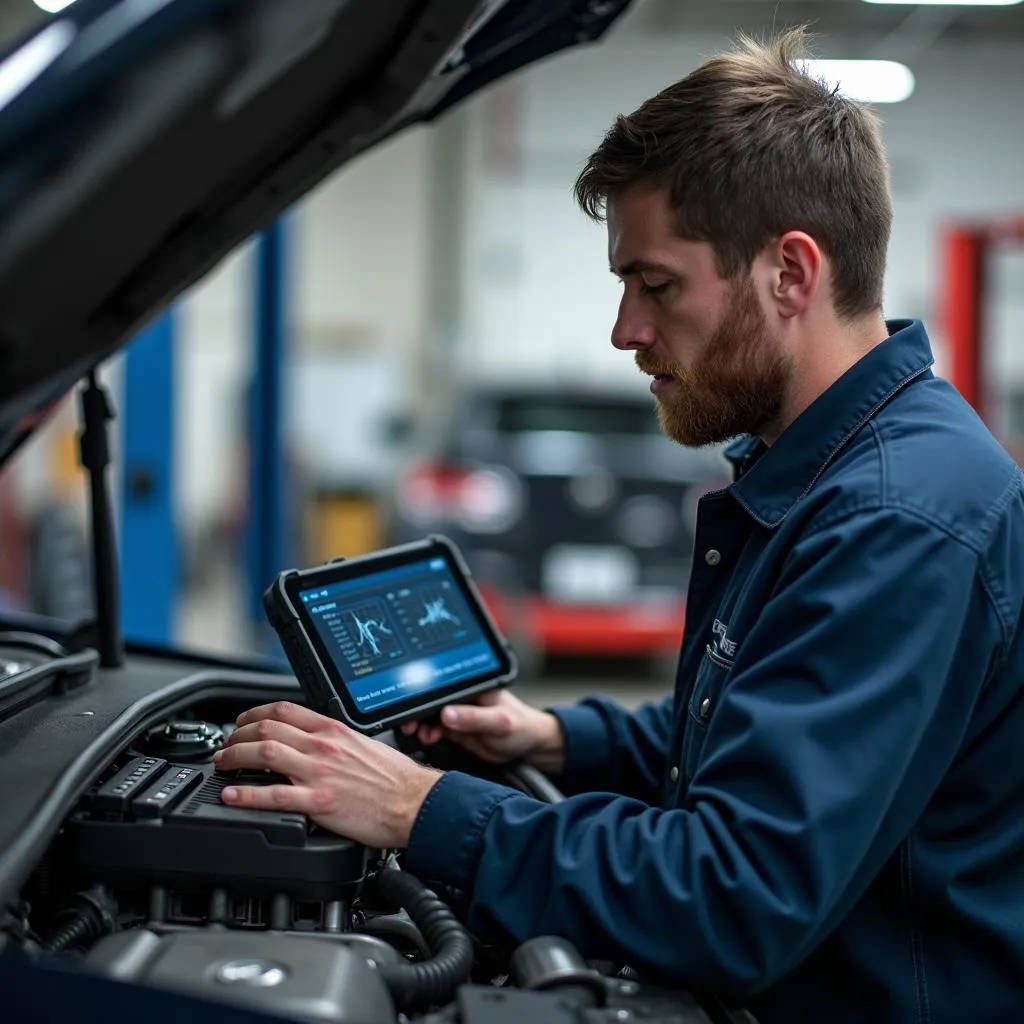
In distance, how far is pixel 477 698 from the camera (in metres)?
1.77

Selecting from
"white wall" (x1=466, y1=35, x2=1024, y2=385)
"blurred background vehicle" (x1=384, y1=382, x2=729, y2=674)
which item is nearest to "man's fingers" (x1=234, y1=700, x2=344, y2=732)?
"blurred background vehicle" (x1=384, y1=382, x2=729, y2=674)

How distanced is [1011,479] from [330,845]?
748 millimetres

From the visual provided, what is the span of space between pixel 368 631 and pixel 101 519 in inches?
21.3

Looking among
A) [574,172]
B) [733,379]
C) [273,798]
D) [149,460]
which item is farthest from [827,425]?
[574,172]

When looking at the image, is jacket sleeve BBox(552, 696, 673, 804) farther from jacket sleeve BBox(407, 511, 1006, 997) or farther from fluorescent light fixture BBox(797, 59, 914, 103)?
fluorescent light fixture BBox(797, 59, 914, 103)

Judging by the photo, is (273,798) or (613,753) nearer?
(273,798)

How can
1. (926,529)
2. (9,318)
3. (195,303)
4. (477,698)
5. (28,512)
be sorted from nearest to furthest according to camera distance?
1. (9,318)
2. (926,529)
3. (477,698)
4. (28,512)
5. (195,303)

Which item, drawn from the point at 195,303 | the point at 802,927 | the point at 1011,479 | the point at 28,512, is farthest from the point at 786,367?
the point at 195,303

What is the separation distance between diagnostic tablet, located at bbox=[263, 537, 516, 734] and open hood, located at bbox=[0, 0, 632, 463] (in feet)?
1.23

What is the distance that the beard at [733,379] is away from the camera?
4.69 feet

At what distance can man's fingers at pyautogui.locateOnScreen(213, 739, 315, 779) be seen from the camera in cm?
130

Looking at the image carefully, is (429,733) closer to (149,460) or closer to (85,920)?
(85,920)

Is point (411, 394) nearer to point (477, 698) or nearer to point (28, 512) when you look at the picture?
point (28, 512)

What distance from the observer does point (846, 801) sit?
115cm
